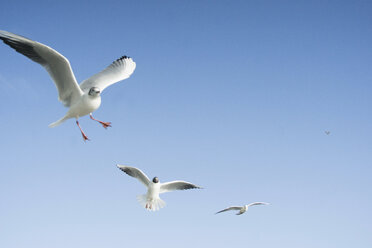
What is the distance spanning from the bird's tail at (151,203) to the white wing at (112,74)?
328 centimetres

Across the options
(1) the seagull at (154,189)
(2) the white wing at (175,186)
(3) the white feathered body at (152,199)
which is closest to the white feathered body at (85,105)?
(1) the seagull at (154,189)

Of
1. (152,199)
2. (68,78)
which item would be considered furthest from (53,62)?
(152,199)

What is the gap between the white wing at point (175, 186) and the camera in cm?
1055

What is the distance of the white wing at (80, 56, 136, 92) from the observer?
323 inches

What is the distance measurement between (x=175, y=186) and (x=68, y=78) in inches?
175

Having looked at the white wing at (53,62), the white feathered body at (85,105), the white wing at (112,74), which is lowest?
the white feathered body at (85,105)

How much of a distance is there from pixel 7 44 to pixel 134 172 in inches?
179

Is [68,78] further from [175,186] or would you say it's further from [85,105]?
[175,186]

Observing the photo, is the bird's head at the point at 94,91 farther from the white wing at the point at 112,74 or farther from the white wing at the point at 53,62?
the white wing at the point at 112,74

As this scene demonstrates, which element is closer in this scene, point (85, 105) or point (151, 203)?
point (85, 105)

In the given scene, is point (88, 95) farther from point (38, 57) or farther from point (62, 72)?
point (38, 57)

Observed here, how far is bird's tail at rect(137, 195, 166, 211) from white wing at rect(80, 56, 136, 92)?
3.28m

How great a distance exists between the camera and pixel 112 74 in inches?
345

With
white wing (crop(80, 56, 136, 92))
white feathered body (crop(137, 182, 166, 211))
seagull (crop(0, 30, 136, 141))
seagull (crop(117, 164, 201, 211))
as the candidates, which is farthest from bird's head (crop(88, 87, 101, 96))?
white feathered body (crop(137, 182, 166, 211))
